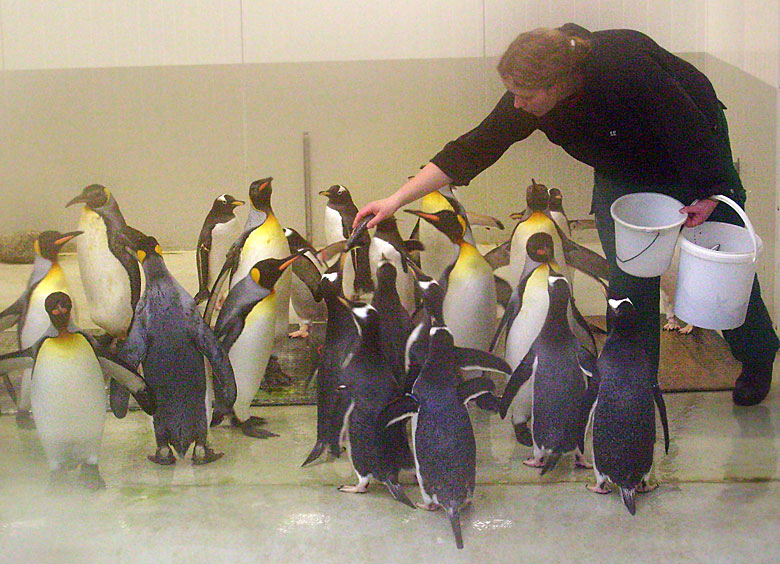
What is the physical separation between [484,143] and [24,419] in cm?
138

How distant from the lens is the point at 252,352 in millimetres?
2607

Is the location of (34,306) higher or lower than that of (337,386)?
higher

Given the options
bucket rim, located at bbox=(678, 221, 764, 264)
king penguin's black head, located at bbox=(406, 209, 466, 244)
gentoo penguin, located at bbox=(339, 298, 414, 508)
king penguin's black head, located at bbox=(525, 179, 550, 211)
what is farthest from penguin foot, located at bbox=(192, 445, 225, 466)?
bucket rim, located at bbox=(678, 221, 764, 264)

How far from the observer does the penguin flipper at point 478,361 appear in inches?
92.3

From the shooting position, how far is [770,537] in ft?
7.04

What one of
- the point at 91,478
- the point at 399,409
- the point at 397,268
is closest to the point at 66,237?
the point at 91,478

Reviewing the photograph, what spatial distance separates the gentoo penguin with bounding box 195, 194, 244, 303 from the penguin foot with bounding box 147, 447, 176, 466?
0.40 meters

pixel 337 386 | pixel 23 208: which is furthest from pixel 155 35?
pixel 337 386

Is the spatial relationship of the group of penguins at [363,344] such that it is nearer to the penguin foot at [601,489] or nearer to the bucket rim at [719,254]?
the penguin foot at [601,489]

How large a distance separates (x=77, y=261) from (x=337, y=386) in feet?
2.55

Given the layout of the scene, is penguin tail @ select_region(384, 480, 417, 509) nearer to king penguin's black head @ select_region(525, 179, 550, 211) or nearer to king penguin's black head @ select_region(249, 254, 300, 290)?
king penguin's black head @ select_region(249, 254, 300, 290)

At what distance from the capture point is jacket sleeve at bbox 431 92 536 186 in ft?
7.89

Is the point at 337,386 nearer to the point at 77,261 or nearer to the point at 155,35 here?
the point at 77,261

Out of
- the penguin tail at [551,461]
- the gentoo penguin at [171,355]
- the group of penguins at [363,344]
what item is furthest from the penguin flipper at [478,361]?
the gentoo penguin at [171,355]
